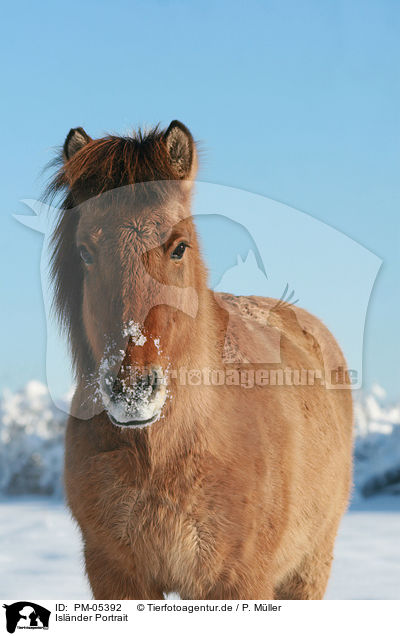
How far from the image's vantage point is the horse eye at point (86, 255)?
305cm

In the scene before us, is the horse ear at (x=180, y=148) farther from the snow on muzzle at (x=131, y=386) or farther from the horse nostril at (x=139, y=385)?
the horse nostril at (x=139, y=385)

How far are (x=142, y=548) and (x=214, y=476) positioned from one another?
501mm

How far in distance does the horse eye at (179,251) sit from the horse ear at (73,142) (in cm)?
92

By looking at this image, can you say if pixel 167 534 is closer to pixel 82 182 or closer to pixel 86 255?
pixel 86 255

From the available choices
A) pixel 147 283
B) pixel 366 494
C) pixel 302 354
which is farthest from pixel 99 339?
pixel 366 494

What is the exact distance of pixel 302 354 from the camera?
16.5ft
